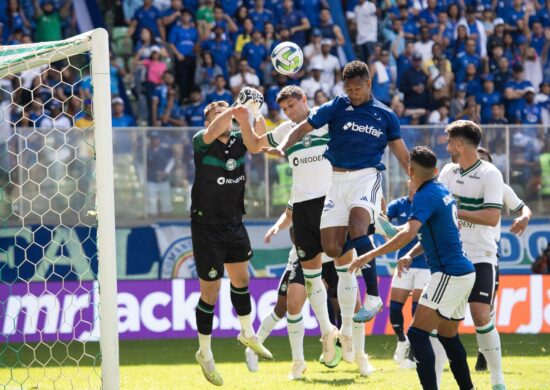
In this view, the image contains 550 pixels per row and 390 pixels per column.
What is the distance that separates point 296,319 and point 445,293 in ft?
10.4

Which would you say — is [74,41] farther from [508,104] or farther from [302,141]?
[508,104]

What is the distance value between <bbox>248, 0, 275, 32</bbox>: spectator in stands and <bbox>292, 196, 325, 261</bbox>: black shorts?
35.9 ft

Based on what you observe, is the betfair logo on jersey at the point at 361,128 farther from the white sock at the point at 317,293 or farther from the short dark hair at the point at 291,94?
the white sock at the point at 317,293

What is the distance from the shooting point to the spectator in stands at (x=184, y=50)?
19.9 m

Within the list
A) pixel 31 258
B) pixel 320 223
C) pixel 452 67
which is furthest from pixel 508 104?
pixel 320 223

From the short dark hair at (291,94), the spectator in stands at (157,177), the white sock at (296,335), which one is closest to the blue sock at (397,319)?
the white sock at (296,335)

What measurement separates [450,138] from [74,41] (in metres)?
3.13

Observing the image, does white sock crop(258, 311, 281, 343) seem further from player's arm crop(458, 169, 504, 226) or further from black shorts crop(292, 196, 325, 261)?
player's arm crop(458, 169, 504, 226)

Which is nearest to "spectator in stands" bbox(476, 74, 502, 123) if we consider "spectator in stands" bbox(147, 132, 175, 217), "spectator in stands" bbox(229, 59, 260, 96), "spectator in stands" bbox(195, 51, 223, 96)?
"spectator in stands" bbox(229, 59, 260, 96)

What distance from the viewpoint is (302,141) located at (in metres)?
10.5

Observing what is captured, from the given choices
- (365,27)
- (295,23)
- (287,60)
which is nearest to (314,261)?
(287,60)

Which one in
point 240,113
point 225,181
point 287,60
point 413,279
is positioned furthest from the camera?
point 413,279

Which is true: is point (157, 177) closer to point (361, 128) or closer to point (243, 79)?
point (243, 79)

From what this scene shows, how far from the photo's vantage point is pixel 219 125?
30.8 feet
